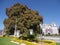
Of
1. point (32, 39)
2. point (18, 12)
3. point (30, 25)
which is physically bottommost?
point (32, 39)

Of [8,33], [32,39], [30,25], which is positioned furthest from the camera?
[8,33]

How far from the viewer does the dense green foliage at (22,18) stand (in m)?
41.4

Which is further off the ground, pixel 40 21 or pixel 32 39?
pixel 40 21

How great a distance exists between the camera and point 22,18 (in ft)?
137

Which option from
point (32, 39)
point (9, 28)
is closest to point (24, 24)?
point (9, 28)

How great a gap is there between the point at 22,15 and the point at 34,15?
8.85 ft

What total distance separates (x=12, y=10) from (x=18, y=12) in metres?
1.52

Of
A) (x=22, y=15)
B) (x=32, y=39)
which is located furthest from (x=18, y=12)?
(x=32, y=39)

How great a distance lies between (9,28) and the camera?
1711 inches

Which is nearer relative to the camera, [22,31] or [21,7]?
[22,31]

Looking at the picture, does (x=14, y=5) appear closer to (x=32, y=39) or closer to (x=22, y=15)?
(x=22, y=15)

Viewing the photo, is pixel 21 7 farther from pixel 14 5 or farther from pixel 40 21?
pixel 40 21

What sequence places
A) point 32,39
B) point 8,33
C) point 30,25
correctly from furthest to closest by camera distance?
point 8,33
point 30,25
point 32,39

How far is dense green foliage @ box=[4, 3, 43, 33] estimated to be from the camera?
4144 cm
